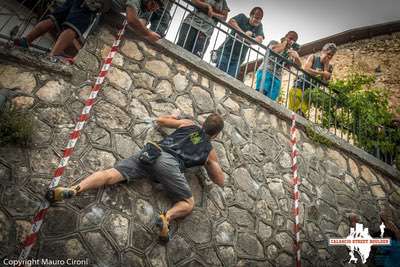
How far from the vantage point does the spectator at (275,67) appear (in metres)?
6.40

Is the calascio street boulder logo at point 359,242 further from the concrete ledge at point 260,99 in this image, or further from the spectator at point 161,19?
the spectator at point 161,19

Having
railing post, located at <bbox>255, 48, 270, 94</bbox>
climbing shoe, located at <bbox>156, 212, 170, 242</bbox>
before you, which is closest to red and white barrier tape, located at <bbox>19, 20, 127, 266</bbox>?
climbing shoe, located at <bbox>156, 212, 170, 242</bbox>

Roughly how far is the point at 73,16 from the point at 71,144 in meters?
1.91

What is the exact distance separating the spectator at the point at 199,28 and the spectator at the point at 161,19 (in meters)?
0.33

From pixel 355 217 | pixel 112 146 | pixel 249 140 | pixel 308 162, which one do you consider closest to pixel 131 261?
pixel 112 146

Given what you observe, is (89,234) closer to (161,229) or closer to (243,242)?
(161,229)

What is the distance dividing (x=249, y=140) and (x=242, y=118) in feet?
1.38

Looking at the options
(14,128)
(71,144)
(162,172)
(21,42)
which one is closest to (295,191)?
(162,172)

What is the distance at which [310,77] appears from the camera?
7000mm

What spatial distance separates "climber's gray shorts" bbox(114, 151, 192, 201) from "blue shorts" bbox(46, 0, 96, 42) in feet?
6.57

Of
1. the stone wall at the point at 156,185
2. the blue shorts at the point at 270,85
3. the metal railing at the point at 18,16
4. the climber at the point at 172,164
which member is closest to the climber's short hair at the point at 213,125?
the climber at the point at 172,164

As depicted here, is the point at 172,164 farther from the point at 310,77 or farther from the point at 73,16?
the point at 310,77

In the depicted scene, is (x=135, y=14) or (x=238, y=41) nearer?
(x=135, y=14)

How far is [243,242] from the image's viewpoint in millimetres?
4527
